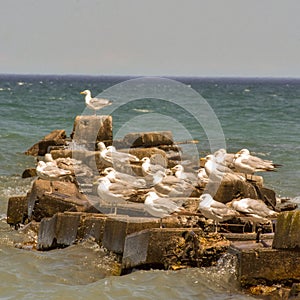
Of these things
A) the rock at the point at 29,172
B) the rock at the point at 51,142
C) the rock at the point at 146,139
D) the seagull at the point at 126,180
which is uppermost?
the rock at the point at 146,139

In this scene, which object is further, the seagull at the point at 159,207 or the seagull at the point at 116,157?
the seagull at the point at 116,157

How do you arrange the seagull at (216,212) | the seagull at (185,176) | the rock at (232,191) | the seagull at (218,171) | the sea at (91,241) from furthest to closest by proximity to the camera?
the seagull at (185,176) → the seagull at (218,171) → the rock at (232,191) → the seagull at (216,212) → the sea at (91,241)

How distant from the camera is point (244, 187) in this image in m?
11.7

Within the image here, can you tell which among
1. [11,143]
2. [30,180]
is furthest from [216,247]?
[11,143]

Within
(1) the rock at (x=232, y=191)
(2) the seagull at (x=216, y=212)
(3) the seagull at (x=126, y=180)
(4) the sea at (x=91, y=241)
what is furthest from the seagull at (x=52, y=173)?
(2) the seagull at (x=216, y=212)

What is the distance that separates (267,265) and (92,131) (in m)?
9.93

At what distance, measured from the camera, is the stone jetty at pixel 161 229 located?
845 cm

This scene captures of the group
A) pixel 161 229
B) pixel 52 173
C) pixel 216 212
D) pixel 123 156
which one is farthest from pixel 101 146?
Result: pixel 161 229

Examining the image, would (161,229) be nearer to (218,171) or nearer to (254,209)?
(254,209)

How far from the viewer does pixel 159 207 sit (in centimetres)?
1033

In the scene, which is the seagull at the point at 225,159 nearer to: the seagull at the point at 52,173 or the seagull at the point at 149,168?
the seagull at the point at 149,168

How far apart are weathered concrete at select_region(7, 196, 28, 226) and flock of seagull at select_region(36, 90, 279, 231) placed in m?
1.00

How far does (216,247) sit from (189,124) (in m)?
27.8

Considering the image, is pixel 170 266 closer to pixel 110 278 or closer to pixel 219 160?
pixel 110 278
